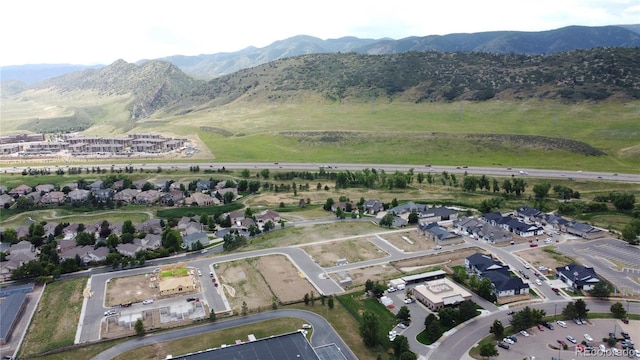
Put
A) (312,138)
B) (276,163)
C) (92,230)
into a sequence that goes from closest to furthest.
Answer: (92,230)
(276,163)
(312,138)

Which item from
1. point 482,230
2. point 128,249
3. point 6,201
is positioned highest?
point 6,201

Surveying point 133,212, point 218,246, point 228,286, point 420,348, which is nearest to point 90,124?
point 133,212

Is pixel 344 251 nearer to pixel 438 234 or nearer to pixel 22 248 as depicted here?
pixel 438 234

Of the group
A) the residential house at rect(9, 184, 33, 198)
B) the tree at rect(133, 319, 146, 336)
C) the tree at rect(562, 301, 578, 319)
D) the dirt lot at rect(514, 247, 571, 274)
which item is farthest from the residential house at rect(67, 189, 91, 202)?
the tree at rect(562, 301, 578, 319)

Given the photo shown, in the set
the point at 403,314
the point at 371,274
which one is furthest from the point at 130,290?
the point at 403,314

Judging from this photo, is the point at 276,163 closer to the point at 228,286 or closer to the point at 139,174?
the point at 139,174

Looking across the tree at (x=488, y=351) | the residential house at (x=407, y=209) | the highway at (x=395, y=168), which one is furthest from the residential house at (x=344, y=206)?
the tree at (x=488, y=351)
